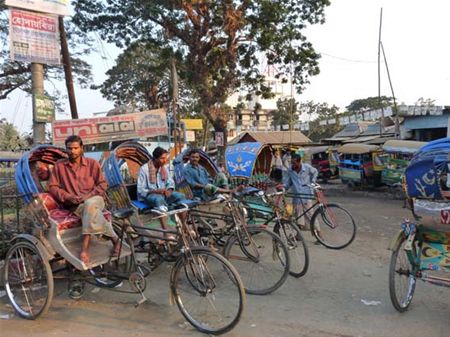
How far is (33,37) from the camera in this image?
6.14 m

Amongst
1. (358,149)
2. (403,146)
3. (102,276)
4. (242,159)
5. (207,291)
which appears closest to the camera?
(207,291)

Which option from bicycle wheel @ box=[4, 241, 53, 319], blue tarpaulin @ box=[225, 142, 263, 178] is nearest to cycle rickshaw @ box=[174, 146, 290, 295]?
bicycle wheel @ box=[4, 241, 53, 319]

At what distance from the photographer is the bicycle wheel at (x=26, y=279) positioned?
4.21 metres

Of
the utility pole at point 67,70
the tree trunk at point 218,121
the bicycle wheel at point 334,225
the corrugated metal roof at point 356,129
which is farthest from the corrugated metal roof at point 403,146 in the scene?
the corrugated metal roof at point 356,129

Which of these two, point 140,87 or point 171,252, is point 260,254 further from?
point 140,87

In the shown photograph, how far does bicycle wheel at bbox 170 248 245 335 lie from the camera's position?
144 inches

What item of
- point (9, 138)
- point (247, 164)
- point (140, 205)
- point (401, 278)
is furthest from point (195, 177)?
point (9, 138)

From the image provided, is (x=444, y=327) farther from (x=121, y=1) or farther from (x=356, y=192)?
(x=121, y=1)

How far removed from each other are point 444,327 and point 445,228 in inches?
35.5

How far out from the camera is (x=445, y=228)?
3.85 metres

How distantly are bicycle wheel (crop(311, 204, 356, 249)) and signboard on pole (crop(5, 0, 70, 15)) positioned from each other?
5161 millimetres

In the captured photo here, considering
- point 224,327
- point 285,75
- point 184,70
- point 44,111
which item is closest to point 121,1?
point 184,70

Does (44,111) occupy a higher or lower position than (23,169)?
higher

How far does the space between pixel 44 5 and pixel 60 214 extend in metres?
3.44
